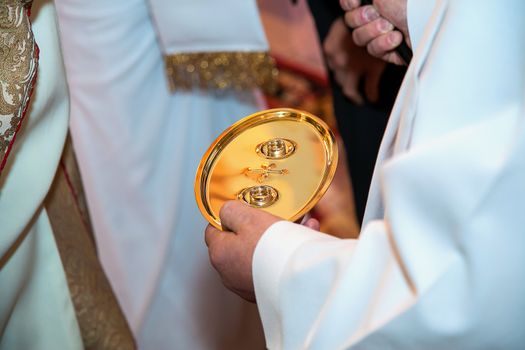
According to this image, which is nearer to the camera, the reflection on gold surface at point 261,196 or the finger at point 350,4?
the reflection on gold surface at point 261,196

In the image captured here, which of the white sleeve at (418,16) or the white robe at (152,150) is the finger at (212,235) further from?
the white robe at (152,150)

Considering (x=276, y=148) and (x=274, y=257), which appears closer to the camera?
(x=274, y=257)

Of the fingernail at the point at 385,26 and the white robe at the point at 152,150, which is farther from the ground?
the fingernail at the point at 385,26

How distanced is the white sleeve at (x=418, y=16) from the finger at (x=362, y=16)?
314mm

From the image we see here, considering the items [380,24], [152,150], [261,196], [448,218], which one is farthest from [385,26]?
[152,150]

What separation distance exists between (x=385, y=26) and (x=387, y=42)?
3 cm

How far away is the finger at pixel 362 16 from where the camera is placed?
3.84 feet

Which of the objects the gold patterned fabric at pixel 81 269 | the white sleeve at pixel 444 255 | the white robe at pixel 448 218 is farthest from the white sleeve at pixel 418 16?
the gold patterned fabric at pixel 81 269

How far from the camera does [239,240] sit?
0.85m

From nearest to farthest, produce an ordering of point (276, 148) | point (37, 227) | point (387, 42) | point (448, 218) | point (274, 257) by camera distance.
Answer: point (448, 218) → point (274, 257) → point (276, 148) → point (37, 227) → point (387, 42)

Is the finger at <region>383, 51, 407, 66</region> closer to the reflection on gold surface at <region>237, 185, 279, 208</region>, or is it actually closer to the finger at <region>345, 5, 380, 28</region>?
the finger at <region>345, 5, 380, 28</region>

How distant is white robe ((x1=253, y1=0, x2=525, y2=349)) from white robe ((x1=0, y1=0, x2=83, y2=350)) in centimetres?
40

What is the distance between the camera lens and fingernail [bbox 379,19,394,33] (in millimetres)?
1148

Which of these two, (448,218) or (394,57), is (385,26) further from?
(448,218)
